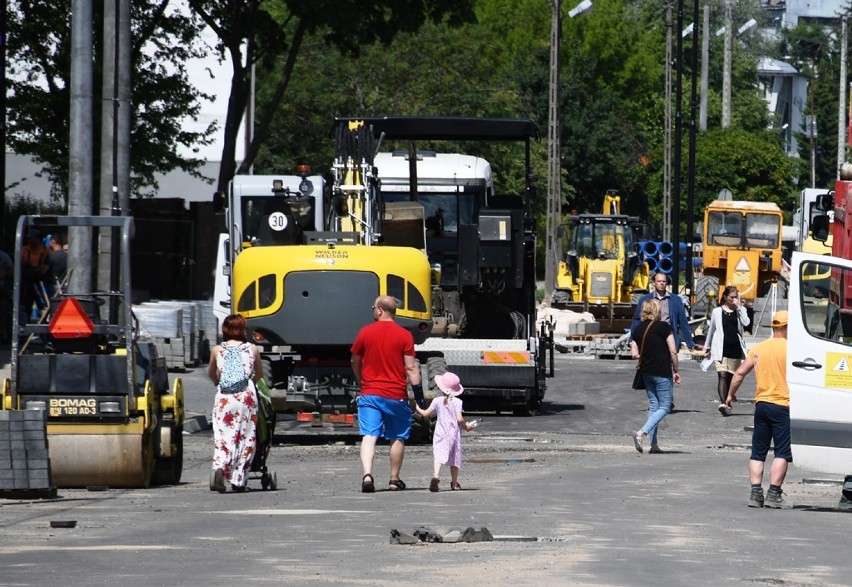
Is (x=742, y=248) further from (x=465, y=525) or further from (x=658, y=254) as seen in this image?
(x=465, y=525)

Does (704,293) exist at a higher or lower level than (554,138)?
lower

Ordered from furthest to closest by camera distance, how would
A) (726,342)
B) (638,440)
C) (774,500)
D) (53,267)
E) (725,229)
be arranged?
(725,229) < (53,267) < (726,342) < (638,440) < (774,500)

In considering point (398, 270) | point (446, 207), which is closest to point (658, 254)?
point (446, 207)

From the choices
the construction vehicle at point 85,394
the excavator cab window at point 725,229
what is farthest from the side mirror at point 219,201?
the excavator cab window at point 725,229

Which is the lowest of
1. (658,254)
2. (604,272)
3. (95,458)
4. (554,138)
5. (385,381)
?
(95,458)

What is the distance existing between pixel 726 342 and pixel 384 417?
1139cm

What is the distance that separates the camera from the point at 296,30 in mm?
36844

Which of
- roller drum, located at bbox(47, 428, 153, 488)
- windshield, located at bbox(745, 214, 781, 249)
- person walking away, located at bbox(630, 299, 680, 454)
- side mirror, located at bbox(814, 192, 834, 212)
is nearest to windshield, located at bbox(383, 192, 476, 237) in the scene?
side mirror, located at bbox(814, 192, 834, 212)

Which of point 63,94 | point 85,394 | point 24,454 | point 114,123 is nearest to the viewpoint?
point 24,454

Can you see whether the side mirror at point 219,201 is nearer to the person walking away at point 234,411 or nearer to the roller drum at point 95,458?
the roller drum at point 95,458

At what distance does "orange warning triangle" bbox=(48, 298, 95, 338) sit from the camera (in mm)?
15758

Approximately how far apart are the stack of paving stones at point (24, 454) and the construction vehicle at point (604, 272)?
30.8 metres

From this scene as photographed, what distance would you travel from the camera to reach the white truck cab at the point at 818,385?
14.7 meters

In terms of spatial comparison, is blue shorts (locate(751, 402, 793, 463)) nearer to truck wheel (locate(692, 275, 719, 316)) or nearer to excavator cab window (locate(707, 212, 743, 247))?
truck wheel (locate(692, 275, 719, 316))
